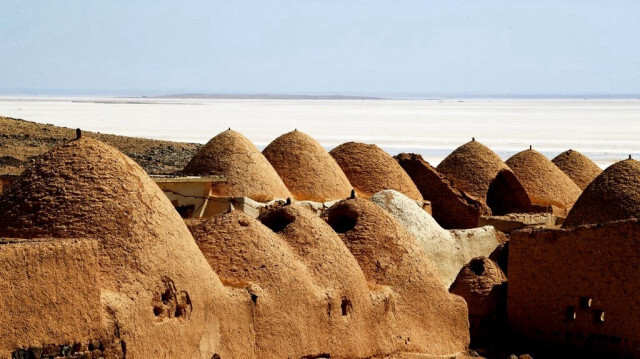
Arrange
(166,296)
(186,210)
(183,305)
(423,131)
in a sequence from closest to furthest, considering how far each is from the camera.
Answer: (166,296) < (183,305) < (186,210) < (423,131)

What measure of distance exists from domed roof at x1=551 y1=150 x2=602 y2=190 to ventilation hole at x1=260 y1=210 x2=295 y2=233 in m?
12.3

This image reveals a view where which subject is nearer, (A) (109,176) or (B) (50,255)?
(B) (50,255)

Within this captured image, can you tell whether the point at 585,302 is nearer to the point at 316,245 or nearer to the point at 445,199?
the point at 316,245

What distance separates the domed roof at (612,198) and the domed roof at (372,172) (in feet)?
12.3

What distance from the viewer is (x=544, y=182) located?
21156mm

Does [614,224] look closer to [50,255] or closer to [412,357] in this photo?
[412,357]

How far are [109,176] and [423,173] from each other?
11163mm

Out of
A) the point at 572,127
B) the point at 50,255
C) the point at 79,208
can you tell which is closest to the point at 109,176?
the point at 79,208

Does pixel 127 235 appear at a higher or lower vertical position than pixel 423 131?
higher

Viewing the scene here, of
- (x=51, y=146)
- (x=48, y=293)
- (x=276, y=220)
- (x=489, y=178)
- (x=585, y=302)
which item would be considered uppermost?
(x=48, y=293)

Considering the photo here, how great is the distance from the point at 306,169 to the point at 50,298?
9.71 meters

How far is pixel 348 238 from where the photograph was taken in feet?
39.2

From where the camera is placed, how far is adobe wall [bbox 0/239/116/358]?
7.39 meters

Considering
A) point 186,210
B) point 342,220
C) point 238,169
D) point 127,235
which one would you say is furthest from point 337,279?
point 238,169
